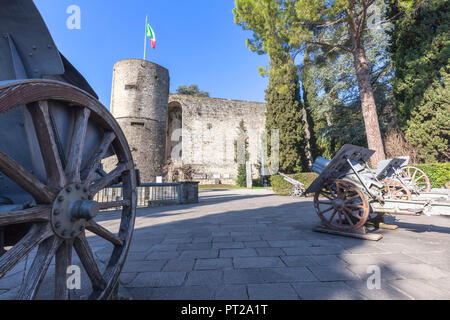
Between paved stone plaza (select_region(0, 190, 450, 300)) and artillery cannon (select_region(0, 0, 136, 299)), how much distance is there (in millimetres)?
774

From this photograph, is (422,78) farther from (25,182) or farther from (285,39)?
(25,182)

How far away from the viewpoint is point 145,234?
A: 3854 millimetres

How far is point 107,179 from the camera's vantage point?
1.51 m

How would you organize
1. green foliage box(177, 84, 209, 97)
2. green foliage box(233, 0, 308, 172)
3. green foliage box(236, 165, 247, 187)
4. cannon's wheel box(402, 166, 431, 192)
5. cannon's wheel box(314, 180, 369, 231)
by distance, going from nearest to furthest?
cannon's wheel box(314, 180, 369, 231) < cannon's wheel box(402, 166, 431, 192) < green foliage box(233, 0, 308, 172) < green foliage box(236, 165, 247, 187) < green foliage box(177, 84, 209, 97)

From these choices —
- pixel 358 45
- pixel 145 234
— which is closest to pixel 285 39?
Result: pixel 358 45

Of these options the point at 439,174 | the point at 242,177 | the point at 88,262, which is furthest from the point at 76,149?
the point at 242,177

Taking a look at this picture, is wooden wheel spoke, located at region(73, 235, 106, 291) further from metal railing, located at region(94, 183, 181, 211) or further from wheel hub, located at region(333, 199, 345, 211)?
metal railing, located at region(94, 183, 181, 211)

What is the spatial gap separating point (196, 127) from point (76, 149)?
24230mm

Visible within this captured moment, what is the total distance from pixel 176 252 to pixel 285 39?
1034cm

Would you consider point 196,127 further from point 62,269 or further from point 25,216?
point 25,216

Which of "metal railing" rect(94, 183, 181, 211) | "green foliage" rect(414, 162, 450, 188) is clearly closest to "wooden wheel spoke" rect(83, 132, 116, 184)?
"metal railing" rect(94, 183, 181, 211)

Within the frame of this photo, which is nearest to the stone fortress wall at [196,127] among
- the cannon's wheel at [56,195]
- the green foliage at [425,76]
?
the cannon's wheel at [56,195]

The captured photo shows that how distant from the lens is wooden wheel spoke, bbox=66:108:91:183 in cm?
120
